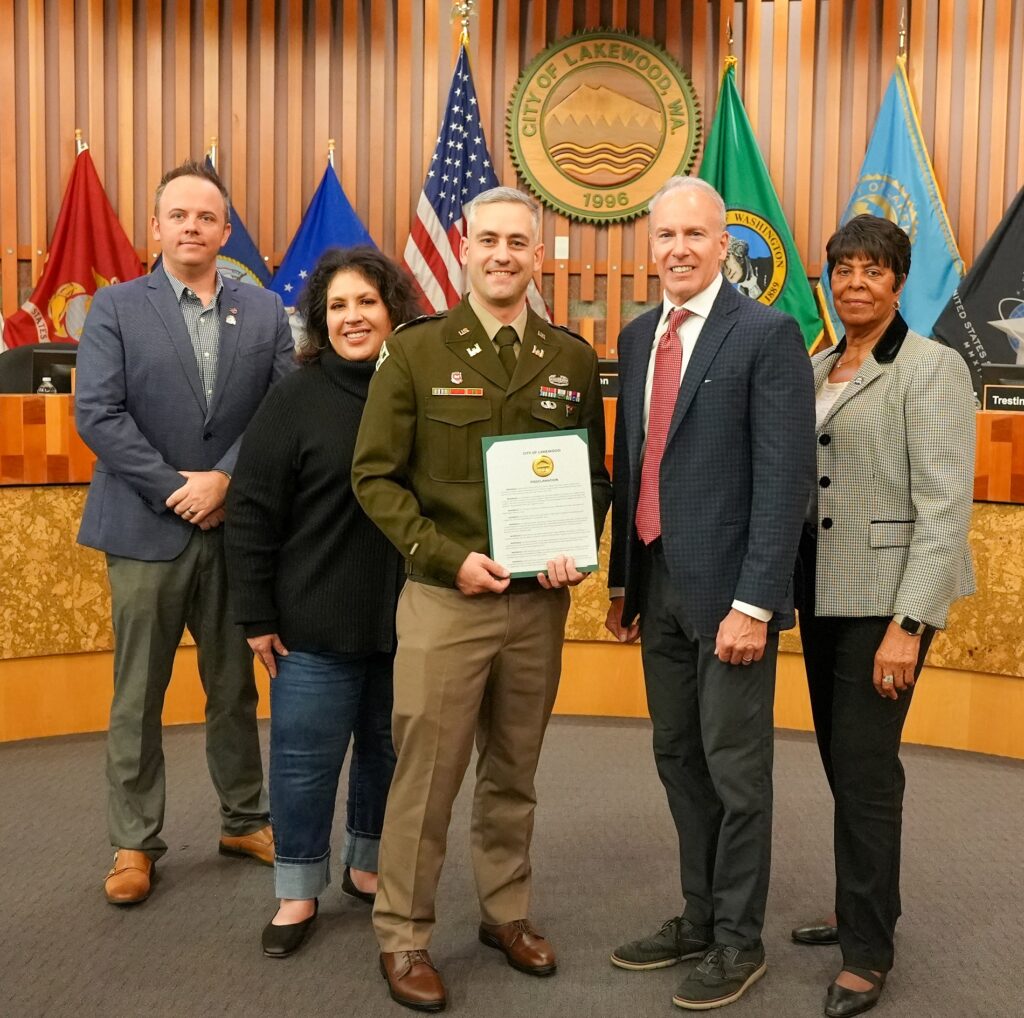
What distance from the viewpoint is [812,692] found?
236 cm

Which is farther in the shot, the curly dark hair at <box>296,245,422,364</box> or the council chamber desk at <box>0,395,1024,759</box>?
the council chamber desk at <box>0,395,1024,759</box>

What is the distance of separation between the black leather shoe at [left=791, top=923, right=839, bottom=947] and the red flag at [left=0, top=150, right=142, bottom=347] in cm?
467

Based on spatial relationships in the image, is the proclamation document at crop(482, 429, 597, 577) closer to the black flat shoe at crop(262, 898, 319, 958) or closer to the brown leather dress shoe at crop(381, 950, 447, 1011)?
the brown leather dress shoe at crop(381, 950, 447, 1011)

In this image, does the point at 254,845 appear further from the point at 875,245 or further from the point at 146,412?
the point at 875,245

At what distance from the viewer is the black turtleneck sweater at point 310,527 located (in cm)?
237

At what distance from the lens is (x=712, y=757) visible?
7.26ft

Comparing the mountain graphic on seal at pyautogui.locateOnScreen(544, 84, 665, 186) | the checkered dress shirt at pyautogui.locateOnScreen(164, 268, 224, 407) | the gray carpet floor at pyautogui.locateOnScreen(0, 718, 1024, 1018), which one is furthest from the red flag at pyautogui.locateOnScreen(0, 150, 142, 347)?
the checkered dress shirt at pyautogui.locateOnScreen(164, 268, 224, 407)

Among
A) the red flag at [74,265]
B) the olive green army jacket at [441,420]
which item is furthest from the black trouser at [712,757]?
the red flag at [74,265]

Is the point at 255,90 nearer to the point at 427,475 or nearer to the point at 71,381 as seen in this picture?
the point at 71,381

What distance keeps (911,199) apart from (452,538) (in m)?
4.52

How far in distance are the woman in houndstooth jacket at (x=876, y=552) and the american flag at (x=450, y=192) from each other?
381 cm

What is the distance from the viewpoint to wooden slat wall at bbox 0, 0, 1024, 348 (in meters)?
5.89

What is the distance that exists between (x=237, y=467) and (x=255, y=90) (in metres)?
4.36

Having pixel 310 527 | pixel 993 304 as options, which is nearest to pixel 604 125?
pixel 993 304
